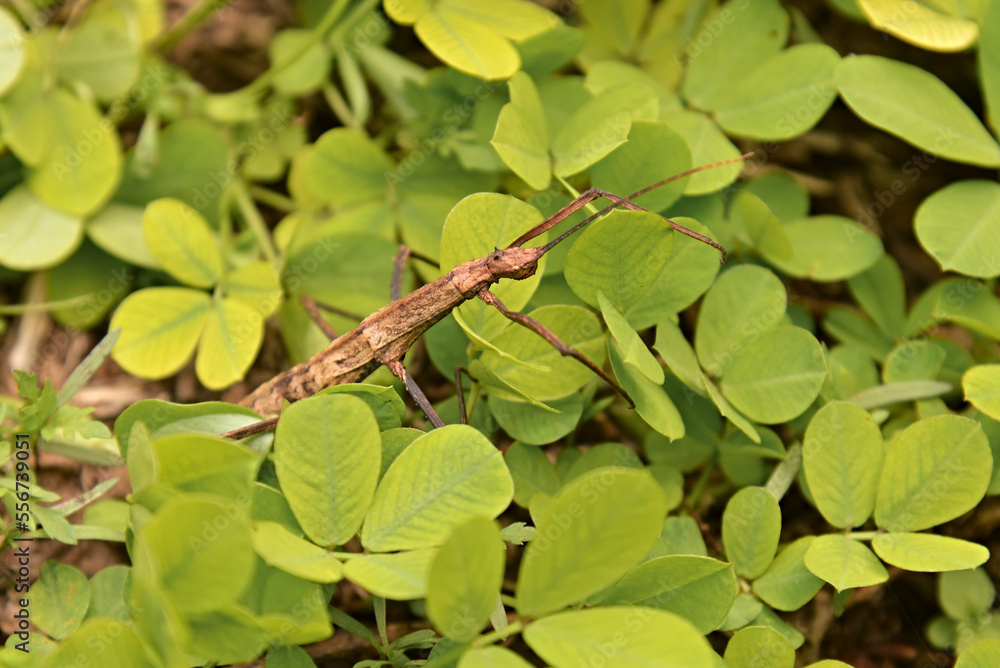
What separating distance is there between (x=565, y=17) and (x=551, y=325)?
3.88ft

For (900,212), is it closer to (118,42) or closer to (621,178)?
(621,178)

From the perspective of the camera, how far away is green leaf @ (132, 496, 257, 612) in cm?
79

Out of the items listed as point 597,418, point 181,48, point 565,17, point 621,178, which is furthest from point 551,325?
point 181,48

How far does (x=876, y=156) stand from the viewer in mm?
2035

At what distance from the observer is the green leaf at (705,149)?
4.56 ft

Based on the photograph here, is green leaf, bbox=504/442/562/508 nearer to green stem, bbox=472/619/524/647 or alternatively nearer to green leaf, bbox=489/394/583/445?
green leaf, bbox=489/394/583/445

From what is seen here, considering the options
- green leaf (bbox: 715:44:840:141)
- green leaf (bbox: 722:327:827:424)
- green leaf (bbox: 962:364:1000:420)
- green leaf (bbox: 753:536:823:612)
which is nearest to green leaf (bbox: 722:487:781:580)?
green leaf (bbox: 753:536:823:612)

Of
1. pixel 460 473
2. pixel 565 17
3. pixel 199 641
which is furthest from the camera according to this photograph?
pixel 565 17

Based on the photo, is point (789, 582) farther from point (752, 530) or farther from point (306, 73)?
point (306, 73)

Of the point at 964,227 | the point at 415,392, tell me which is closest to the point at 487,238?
the point at 415,392

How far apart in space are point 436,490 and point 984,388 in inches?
38.9

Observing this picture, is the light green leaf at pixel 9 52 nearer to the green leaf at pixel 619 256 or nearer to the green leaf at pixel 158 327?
the green leaf at pixel 158 327

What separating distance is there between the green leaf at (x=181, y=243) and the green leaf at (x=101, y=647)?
34.6 inches

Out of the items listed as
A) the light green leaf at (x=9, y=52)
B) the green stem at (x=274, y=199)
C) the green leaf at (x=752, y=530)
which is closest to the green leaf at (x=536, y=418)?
the green leaf at (x=752, y=530)
